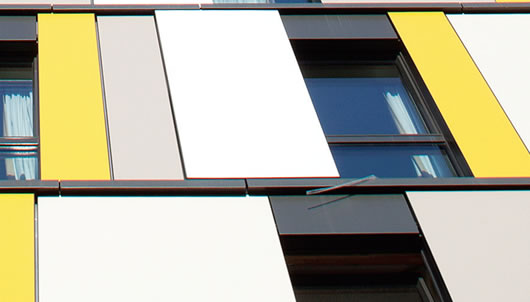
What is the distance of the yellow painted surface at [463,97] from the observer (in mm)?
6969

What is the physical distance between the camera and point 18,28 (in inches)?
311

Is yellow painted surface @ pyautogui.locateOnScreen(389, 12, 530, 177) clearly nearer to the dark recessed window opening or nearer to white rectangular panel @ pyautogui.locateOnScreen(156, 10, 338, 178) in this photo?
the dark recessed window opening

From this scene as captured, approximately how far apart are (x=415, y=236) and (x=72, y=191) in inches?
102

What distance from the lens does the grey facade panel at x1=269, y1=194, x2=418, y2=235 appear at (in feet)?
20.2

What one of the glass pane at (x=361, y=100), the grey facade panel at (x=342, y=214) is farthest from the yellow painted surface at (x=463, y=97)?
the grey facade panel at (x=342, y=214)

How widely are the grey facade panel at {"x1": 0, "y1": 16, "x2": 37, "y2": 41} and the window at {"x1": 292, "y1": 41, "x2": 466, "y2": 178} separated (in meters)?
2.57

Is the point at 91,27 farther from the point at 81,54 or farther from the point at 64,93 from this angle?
the point at 64,93

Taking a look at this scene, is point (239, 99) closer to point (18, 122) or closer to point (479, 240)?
point (18, 122)

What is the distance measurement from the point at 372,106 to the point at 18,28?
350cm

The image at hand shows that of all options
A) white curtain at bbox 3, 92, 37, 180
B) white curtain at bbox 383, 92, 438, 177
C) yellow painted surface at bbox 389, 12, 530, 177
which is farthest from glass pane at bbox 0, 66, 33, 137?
yellow painted surface at bbox 389, 12, 530, 177

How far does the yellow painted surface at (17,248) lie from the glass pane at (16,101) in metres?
1.18

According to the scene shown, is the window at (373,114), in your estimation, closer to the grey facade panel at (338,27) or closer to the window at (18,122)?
the grey facade panel at (338,27)

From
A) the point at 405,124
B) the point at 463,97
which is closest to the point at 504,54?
the point at 463,97

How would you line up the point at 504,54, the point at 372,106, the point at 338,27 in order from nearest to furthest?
the point at 372,106 < the point at 504,54 < the point at 338,27
